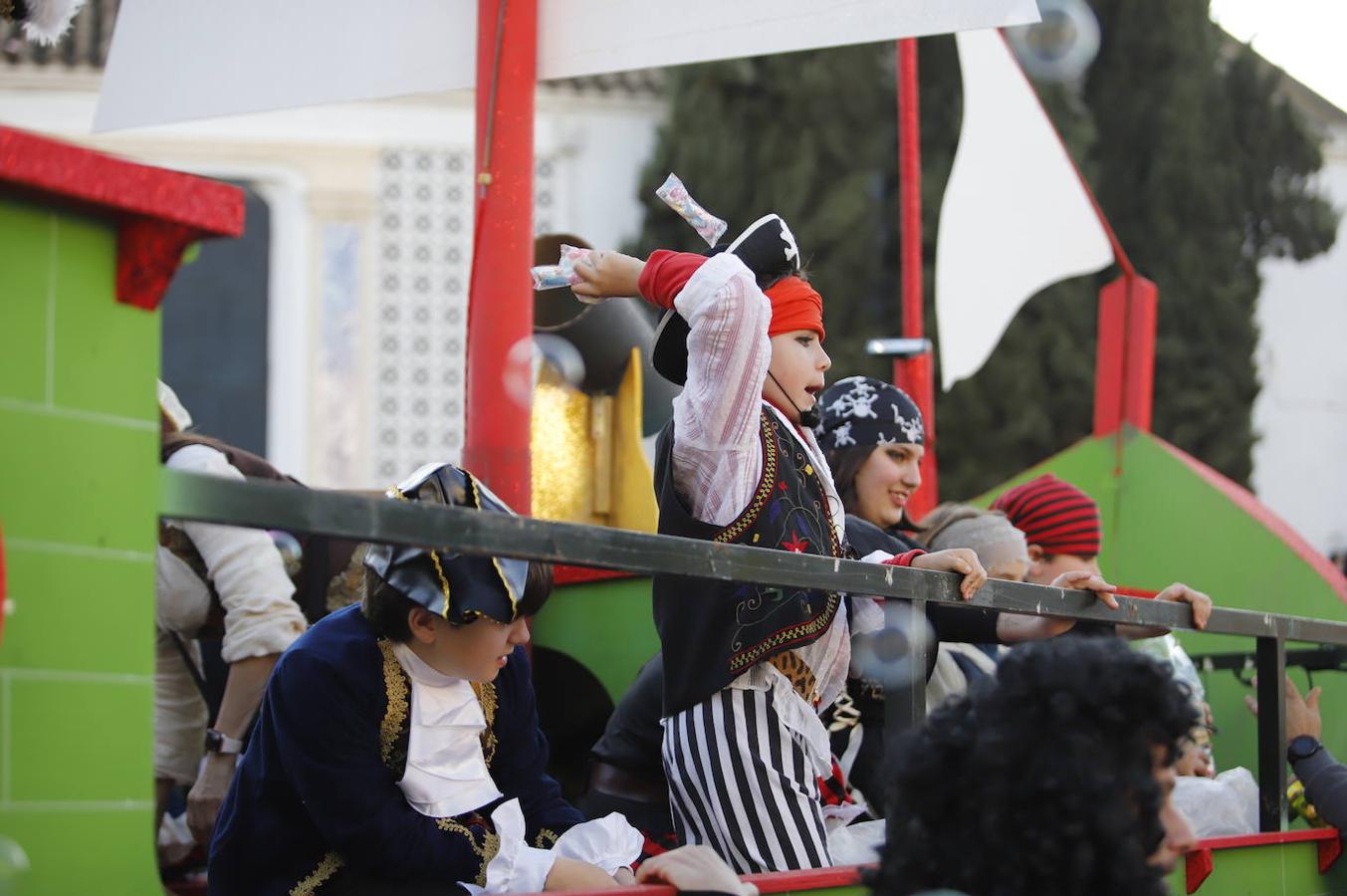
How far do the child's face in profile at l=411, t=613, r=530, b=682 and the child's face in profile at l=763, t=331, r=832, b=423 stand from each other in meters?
0.63

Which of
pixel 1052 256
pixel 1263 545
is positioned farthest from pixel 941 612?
pixel 1052 256

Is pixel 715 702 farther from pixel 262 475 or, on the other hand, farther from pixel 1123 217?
pixel 1123 217

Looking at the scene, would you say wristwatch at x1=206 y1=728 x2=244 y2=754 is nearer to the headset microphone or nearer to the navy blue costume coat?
the navy blue costume coat

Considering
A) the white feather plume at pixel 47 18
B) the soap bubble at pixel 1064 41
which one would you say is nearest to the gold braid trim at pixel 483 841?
the white feather plume at pixel 47 18

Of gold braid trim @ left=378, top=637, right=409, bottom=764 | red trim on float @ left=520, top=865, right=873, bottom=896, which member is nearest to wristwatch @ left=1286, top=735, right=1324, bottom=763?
red trim on float @ left=520, top=865, right=873, bottom=896

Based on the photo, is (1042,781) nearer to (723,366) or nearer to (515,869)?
(515,869)

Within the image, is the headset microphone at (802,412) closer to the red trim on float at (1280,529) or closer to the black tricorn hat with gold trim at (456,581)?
the black tricorn hat with gold trim at (456,581)

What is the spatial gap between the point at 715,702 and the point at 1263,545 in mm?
3042

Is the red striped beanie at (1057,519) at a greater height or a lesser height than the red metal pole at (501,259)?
lesser

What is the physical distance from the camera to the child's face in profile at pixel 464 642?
91.6 inches

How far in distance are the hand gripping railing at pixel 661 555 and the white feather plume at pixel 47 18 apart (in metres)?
1.39

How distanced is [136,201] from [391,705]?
0.89m

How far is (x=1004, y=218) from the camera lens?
20.5ft

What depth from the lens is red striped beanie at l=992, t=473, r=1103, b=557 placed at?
410 centimetres
